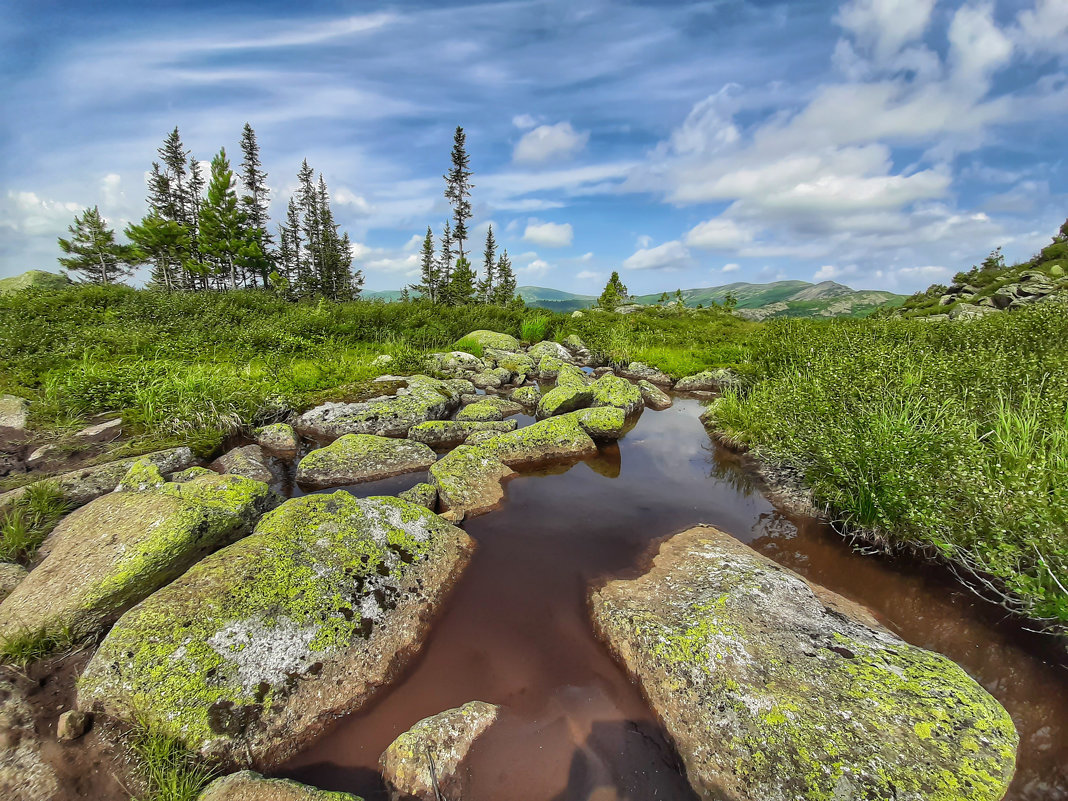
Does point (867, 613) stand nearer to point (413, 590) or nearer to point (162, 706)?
point (413, 590)

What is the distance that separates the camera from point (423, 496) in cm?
734

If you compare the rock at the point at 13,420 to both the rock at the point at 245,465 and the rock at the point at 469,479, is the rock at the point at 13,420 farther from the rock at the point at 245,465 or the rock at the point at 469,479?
the rock at the point at 469,479

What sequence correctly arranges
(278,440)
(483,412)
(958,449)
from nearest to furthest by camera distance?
1. (958,449)
2. (278,440)
3. (483,412)

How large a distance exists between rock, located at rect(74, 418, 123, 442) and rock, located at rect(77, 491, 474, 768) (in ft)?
21.0

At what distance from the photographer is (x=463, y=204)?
41.8m

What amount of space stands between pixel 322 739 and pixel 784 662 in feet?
15.4

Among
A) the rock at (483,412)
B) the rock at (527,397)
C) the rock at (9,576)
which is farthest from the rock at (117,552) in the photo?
the rock at (527,397)

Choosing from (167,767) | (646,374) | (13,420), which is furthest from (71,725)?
(646,374)

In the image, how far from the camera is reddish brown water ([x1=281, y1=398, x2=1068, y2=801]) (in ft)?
11.3

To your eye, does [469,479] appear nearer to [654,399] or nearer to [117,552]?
[117,552]

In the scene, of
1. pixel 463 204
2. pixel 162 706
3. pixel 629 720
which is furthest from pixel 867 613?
pixel 463 204

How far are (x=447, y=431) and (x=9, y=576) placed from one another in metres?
7.39

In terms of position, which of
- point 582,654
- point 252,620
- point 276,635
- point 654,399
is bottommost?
point 582,654

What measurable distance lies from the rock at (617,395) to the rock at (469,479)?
5.62 meters
